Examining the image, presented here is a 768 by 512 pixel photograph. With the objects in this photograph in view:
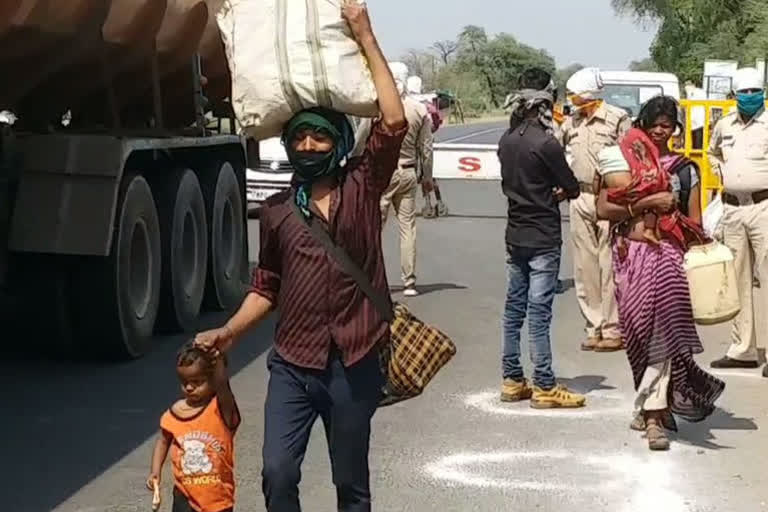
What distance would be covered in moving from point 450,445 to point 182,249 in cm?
418

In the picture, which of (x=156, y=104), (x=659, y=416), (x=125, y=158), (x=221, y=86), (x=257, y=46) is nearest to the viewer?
(x=257, y=46)

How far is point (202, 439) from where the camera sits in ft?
15.9

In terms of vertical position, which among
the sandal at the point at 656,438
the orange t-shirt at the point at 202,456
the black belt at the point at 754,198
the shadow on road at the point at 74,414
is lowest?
the sandal at the point at 656,438

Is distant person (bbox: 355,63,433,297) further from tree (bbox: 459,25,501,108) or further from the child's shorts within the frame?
tree (bbox: 459,25,501,108)

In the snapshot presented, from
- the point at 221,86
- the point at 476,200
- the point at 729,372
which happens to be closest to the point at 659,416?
the point at 729,372

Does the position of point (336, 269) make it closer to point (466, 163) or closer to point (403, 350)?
point (403, 350)

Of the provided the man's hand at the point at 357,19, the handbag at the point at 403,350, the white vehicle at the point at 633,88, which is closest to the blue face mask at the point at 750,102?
the handbag at the point at 403,350

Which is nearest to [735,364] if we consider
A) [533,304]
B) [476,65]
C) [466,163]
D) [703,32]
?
[533,304]

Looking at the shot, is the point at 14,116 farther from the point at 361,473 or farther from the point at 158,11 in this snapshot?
the point at 361,473

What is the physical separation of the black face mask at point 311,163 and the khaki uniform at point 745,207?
5029 millimetres

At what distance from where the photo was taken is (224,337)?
475 centimetres

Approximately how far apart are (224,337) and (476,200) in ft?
66.2

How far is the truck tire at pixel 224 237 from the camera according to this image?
480 inches

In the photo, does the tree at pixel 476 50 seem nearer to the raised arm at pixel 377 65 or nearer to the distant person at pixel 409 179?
the distant person at pixel 409 179
